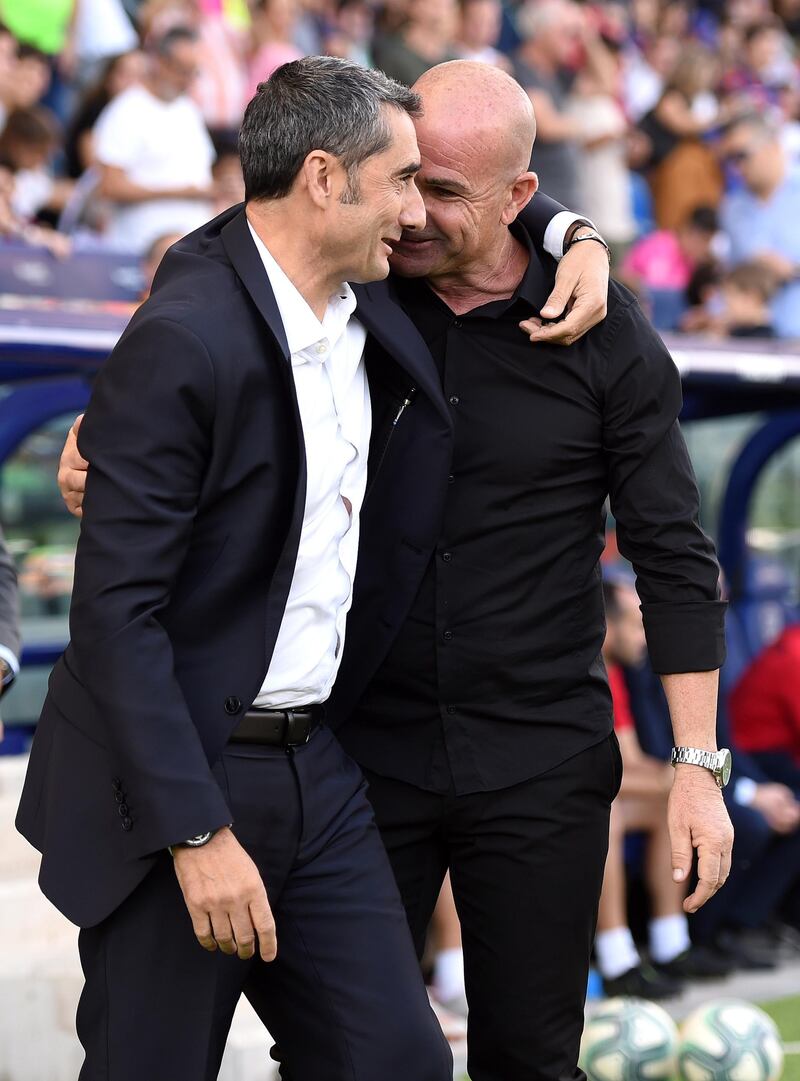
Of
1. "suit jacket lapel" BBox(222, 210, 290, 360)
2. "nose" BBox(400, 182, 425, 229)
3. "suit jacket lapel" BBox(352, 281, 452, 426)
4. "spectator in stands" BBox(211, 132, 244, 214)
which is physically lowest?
"spectator in stands" BBox(211, 132, 244, 214)

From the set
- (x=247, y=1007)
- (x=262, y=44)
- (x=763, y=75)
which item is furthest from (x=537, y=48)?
(x=247, y=1007)

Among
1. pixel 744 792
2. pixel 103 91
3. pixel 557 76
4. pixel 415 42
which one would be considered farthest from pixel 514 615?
pixel 557 76

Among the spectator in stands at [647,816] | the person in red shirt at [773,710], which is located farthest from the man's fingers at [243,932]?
the person in red shirt at [773,710]

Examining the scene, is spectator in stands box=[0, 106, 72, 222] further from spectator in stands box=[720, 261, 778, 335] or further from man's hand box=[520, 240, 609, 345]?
man's hand box=[520, 240, 609, 345]

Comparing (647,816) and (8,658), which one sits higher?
(8,658)

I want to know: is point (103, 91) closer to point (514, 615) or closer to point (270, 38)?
point (270, 38)

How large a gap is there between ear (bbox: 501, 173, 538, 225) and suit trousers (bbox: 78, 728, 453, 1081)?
100 centimetres

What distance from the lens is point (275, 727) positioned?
104 inches

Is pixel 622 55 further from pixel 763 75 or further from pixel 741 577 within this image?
pixel 741 577

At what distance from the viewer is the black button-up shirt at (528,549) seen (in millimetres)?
2951

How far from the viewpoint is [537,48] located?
10.8m

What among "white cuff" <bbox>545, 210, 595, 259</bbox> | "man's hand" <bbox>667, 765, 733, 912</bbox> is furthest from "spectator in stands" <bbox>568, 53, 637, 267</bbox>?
"man's hand" <bbox>667, 765, 733, 912</bbox>

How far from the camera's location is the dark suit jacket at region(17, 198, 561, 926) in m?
2.38

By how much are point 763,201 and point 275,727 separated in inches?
334
